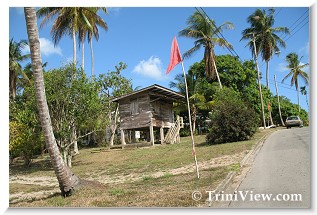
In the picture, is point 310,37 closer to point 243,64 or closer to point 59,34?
point 59,34

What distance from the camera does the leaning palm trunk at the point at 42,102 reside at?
24.8ft

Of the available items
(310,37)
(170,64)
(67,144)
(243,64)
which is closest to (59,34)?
(67,144)

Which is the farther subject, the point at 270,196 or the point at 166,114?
the point at 166,114

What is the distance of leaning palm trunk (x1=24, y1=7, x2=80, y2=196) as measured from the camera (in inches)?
298

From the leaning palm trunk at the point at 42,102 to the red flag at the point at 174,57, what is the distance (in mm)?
3066

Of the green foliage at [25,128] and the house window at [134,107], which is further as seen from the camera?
the house window at [134,107]

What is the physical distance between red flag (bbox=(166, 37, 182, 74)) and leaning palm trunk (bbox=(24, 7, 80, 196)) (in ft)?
10.1

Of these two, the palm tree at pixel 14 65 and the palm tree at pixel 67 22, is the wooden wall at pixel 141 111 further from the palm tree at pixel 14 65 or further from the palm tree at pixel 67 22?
the palm tree at pixel 14 65

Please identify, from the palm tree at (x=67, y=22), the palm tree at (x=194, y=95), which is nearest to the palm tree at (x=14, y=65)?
the palm tree at (x=67, y=22)

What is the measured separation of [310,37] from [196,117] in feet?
99.4

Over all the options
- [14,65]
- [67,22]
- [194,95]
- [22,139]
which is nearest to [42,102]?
[22,139]

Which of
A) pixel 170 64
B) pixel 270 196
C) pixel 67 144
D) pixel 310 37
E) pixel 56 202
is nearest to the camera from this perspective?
pixel 270 196

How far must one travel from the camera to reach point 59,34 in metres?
23.0
